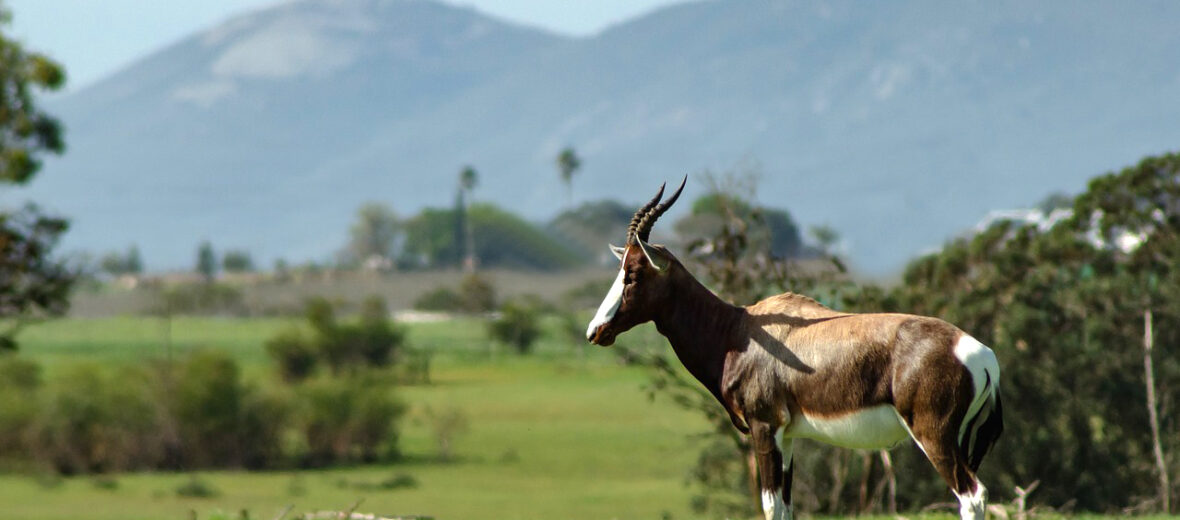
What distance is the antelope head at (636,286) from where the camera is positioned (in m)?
8.47

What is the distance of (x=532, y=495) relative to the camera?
64688 millimetres

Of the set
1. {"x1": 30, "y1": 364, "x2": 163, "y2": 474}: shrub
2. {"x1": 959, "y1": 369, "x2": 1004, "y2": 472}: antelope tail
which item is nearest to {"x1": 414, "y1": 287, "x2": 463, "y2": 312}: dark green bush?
{"x1": 30, "y1": 364, "x2": 163, "y2": 474}: shrub

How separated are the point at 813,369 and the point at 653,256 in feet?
3.41

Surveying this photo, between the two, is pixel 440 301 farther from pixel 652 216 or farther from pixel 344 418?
pixel 652 216

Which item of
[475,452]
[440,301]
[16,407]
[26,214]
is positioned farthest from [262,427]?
[440,301]

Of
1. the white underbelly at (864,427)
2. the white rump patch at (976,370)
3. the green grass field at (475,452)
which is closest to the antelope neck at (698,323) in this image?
the white underbelly at (864,427)

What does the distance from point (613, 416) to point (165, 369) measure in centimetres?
3681

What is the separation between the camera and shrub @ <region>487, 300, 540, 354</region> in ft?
352

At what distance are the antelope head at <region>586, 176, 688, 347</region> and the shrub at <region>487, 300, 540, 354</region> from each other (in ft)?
317

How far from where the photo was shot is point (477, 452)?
81.4m

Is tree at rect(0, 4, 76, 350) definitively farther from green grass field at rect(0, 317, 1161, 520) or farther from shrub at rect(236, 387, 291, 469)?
shrub at rect(236, 387, 291, 469)

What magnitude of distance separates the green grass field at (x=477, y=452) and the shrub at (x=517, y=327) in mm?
1554

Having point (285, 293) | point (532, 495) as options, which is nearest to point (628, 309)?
point (532, 495)

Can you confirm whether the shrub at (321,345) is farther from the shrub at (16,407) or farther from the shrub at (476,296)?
the shrub at (476,296)
